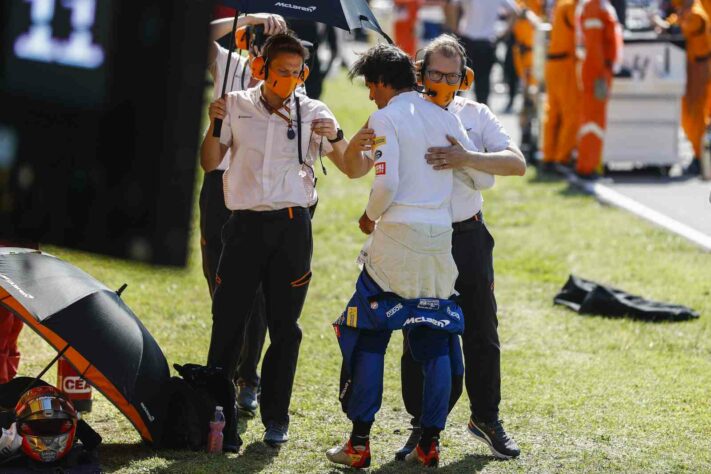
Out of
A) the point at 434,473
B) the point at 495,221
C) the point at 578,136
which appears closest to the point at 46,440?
the point at 434,473

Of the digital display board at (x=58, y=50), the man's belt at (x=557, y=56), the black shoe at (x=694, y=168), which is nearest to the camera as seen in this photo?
the digital display board at (x=58, y=50)

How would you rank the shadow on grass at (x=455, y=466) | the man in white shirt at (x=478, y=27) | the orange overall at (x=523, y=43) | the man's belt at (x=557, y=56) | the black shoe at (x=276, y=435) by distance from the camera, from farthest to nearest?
the orange overall at (x=523, y=43)
the man in white shirt at (x=478, y=27)
the man's belt at (x=557, y=56)
the black shoe at (x=276, y=435)
the shadow on grass at (x=455, y=466)

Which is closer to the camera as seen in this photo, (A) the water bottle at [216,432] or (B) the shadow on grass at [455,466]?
(B) the shadow on grass at [455,466]

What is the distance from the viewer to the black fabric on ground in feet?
31.5

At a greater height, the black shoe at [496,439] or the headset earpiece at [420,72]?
the headset earpiece at [420,72]

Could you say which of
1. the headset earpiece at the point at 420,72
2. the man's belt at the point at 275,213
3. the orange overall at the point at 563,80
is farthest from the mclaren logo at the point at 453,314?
the orange overall at the point at 563,80

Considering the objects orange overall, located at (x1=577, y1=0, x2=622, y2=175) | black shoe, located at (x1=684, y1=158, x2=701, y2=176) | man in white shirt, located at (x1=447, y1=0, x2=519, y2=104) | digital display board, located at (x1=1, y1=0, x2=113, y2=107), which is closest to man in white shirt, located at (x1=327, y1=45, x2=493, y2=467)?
digital display board, located at (x1=1, y1=0, x2=113, y2=107)

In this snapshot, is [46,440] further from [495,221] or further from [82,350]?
[495,221]

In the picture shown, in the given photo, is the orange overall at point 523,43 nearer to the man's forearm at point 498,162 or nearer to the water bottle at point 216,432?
the man's forearm at point 498,162

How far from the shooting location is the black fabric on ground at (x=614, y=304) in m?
9.59

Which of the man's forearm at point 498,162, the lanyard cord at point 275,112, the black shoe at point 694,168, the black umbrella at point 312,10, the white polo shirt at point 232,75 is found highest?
the black umbrella at point 312,10

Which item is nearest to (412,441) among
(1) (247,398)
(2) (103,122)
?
(1) (247,398)

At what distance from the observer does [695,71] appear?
15781mm

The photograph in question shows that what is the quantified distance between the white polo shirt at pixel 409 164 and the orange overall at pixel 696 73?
10.1 meters
